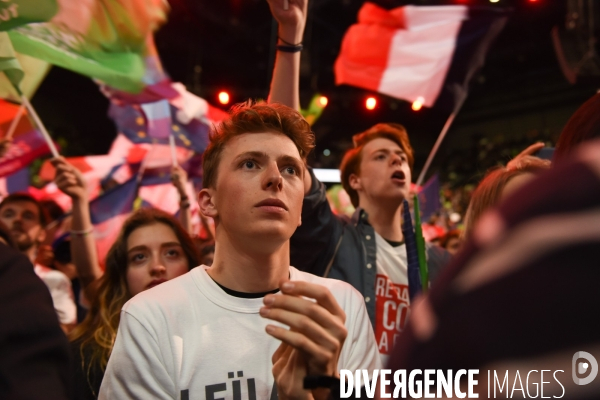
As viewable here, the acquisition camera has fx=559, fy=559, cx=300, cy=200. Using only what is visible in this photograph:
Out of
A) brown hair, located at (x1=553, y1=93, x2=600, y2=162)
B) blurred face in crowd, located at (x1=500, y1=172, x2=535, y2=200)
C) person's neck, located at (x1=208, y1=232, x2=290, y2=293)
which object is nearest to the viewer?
brown hair, located at (x1=553, y1=93, x2=600, y2=162)

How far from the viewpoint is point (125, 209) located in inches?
200

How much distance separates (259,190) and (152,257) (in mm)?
1150

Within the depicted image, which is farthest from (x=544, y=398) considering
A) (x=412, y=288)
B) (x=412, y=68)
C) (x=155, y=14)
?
(x=412, y=68)

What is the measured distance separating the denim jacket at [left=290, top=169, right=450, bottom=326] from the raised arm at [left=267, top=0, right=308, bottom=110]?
40 cm

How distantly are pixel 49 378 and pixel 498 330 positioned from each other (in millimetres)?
703

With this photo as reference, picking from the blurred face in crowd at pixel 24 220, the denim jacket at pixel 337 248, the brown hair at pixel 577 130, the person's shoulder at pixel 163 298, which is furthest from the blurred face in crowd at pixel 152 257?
the brown hair at pixel 577 130

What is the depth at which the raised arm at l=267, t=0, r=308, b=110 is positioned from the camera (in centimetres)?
234

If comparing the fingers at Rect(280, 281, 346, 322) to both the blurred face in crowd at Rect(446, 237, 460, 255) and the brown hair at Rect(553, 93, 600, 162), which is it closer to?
the brown hair at Rect(553, 93, 600, 162)

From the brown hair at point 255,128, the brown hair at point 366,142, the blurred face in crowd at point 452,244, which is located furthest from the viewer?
the blurred face in crowd at point 452,244

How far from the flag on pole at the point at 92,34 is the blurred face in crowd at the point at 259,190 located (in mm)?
1607

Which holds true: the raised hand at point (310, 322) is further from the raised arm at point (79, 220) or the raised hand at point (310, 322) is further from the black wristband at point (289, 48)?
the raised arm at point (79, 220)

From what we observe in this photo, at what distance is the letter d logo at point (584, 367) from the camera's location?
443mm

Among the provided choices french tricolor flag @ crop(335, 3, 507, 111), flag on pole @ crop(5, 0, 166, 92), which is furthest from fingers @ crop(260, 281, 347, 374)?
french tricolor flag @ crop(335, 3, 507, 111)

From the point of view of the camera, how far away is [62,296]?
376 cm
